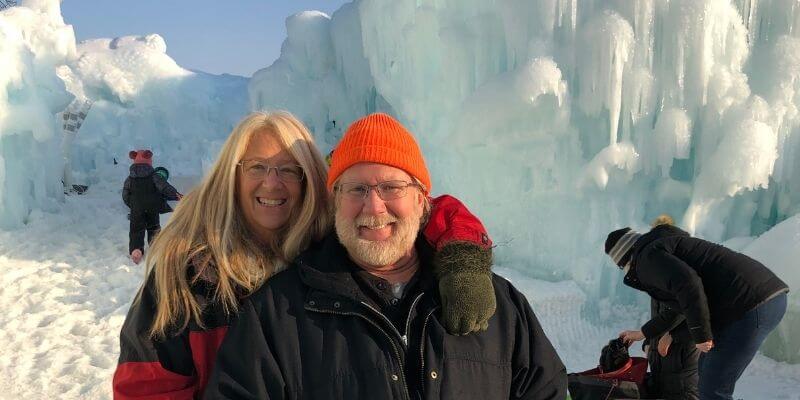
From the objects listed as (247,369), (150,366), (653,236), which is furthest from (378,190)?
(653,236)

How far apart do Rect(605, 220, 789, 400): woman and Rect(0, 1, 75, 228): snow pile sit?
9679 millimetres

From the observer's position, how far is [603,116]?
7699 millimetres

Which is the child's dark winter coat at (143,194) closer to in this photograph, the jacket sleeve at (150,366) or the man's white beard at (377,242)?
the jacket sleeve at (150,366)

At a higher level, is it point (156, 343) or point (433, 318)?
point (433, 318)

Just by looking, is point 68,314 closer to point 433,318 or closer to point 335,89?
point 433,318

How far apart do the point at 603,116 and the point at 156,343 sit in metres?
7.00

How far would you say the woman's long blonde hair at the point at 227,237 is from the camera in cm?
182

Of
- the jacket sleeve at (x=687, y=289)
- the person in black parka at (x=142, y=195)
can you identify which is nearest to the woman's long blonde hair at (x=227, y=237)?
the jacket sleeve at (x=687, y=289)

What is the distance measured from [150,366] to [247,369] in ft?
1.07

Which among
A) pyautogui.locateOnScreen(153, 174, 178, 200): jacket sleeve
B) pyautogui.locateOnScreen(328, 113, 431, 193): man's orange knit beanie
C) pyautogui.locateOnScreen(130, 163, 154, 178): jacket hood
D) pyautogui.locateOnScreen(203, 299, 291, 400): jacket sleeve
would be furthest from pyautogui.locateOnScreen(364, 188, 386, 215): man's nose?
pyautogui.locateOnScreen(130, 163, 154, 178): jacket hood

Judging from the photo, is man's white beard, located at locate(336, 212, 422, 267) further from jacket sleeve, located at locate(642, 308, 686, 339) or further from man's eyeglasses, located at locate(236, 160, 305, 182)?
jacket sleeve, located at locate(642, 308, 686, 339)

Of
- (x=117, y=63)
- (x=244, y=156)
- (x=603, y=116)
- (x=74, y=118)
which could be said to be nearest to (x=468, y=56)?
(x=603, y=116)

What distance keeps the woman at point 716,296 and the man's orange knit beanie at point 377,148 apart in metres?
1.96

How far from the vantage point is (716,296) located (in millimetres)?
3297
